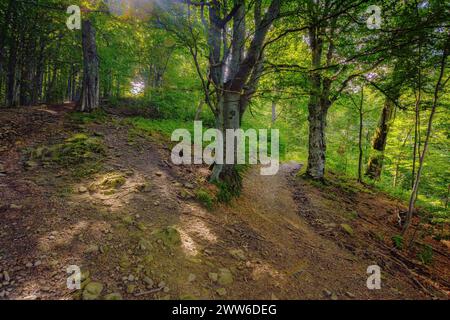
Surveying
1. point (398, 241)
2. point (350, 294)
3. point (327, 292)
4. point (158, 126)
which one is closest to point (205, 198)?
point (327, 292)

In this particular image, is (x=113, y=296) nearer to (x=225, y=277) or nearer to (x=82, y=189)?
(x=225, y=277)

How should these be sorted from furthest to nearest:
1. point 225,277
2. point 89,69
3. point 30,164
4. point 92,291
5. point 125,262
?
1. point 89,69
2. point 30,164
3. point 225,277
4. point 125,262
5. point 92,291

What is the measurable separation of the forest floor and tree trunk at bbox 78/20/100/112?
230cm

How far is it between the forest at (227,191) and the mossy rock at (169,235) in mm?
19

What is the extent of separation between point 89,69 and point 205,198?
720 centimetres

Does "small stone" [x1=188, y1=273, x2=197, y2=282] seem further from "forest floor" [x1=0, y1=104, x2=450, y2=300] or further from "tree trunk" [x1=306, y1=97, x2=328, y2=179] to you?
"tree trunk" [x1=306, y1=97, x2=328, y2=179]

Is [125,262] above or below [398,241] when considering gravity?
above

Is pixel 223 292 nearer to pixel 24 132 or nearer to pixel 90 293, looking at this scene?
pixel 90 293

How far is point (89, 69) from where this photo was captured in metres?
7.96

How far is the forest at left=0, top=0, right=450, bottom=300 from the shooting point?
2.62 m

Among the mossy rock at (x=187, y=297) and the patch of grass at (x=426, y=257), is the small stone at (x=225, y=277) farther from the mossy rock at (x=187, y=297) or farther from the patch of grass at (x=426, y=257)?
Result: the patch of grass at (x=426, y=257)

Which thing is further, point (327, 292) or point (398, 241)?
point (398, 241)
